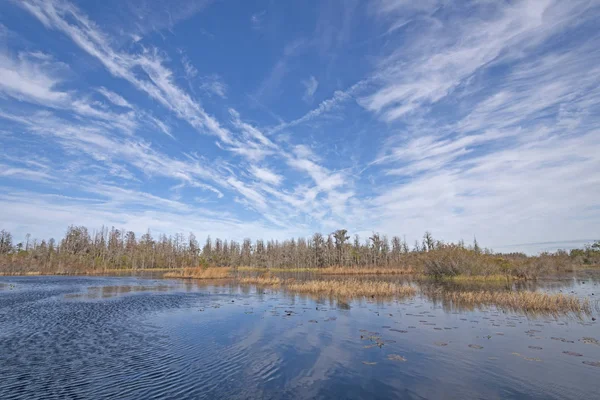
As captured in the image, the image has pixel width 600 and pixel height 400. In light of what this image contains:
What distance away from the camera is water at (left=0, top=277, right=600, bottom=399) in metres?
10.1

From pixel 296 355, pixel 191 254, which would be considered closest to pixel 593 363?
pixel 296 355

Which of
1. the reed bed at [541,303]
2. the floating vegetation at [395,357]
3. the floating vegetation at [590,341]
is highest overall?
the reed bed at [541,303]

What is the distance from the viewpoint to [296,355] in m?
14.0

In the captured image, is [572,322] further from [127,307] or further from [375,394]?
[127,307]

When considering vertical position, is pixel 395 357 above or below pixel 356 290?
below

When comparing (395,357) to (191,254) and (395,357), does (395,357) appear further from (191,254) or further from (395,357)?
(191,254)

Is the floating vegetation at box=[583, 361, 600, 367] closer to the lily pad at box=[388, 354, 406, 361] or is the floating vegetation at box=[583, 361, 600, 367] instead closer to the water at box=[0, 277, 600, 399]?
the water at box=[0, 277, 600, 399]

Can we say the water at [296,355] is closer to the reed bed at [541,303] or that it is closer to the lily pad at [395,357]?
the lily pad at [395,357]

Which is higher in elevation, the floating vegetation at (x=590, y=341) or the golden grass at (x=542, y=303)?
the golden grass at (x=542, y=303)

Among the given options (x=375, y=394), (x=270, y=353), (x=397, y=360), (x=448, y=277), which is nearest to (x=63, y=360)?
(x=270, y=353)

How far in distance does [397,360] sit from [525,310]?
17236 mm

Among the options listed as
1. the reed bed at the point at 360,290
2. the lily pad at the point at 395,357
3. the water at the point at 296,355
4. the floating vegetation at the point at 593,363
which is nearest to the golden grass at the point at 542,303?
the water at the point at 296,355

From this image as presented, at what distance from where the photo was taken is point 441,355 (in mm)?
13711

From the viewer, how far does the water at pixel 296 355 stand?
1009 cm
